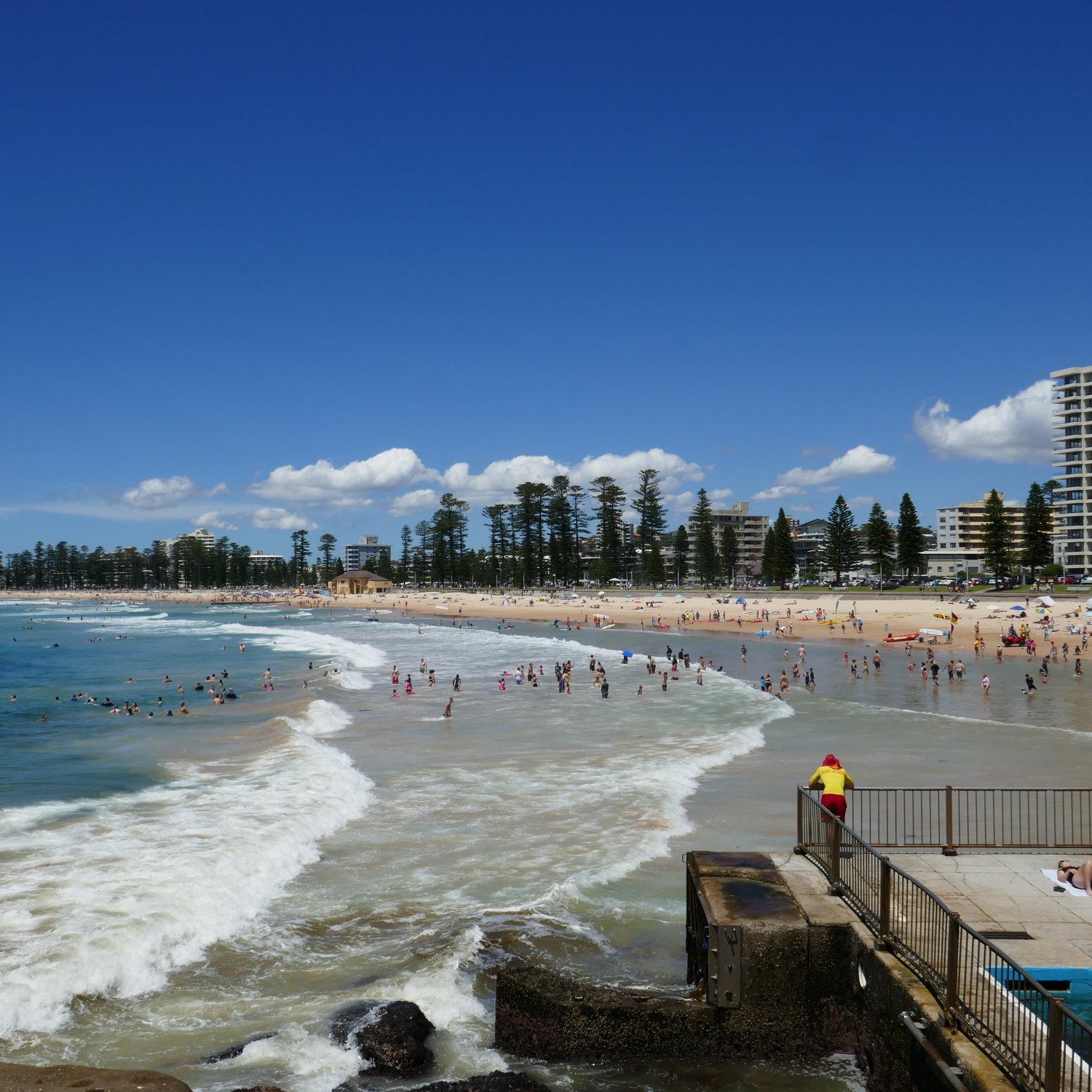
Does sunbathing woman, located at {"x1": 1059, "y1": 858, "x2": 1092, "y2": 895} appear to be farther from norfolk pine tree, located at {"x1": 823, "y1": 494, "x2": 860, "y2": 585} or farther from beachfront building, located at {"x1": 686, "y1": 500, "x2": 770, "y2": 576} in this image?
beachfront building, located at {"x1": 686, "y1": 500, "x2": 770, "y2": 576}

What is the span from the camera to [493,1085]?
6.71m

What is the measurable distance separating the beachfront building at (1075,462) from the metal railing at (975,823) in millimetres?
94727

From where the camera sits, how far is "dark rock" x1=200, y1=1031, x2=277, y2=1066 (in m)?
7.79

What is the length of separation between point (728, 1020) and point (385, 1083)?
9.74 ft

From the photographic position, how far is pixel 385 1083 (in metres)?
7.32

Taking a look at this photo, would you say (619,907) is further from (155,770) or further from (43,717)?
(43,717)

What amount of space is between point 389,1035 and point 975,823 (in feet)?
29.1

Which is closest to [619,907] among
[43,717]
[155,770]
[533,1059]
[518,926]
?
[518,926]

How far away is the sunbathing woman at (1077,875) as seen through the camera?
8047mm

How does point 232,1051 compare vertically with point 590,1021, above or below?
below

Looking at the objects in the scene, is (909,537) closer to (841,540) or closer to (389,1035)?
(841,540)

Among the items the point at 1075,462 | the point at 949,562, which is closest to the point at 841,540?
the point at 1075,462

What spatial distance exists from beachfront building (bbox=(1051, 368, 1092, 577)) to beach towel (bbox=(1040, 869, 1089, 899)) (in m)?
101

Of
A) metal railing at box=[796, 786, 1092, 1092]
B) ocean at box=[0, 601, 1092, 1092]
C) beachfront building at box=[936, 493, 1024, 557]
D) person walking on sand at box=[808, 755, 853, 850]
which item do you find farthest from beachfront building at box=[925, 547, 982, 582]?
metal railing at box=[796, 786, 1092, 1092]
